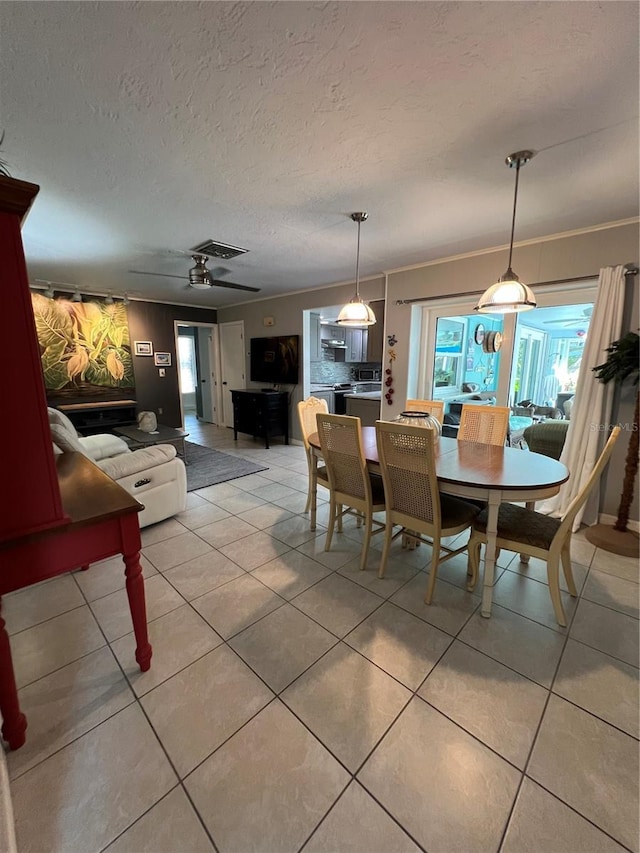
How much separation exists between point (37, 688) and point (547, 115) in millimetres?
3397

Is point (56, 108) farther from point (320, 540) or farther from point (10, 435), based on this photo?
point (320, 540)

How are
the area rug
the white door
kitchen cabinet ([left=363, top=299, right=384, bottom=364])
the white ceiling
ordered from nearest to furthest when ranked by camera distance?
the white ceiling < the area rug < the white door < kitchen cabinet ([left=363, top=299, right=384, bottom=364])

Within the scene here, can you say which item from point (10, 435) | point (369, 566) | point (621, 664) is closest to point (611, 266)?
point (621, 664)

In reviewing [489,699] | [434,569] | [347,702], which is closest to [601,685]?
[489,699]

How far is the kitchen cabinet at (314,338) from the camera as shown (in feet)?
19.6

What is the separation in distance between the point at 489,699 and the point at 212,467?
12.7 ft

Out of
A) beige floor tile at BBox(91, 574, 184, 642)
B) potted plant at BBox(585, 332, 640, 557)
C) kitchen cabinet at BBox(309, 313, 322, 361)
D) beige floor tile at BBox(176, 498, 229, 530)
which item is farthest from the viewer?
kitchen cabinet at BBox(309, 313, 322, 361)

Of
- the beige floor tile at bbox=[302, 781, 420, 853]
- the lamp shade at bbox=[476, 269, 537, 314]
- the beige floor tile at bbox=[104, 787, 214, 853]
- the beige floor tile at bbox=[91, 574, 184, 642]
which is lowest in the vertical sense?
the beige floor tile at bbox=[302, 781, 420, 853]

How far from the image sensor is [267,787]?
1169 mm

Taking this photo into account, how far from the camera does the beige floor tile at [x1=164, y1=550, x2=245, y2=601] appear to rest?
2.17 metres

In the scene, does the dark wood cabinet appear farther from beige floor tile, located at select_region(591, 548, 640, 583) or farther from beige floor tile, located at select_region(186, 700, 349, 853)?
beige floor tile, located at select_region(186, 700, 349, 853)

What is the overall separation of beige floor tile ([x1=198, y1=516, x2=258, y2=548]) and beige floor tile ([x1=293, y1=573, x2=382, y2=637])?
0.91 m

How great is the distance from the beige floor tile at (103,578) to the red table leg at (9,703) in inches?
33.2

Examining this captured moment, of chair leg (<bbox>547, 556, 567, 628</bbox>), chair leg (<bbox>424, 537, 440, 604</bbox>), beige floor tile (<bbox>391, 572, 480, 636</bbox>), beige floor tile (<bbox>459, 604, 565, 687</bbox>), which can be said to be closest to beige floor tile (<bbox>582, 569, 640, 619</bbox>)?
chair leg (<bbox>547, 556, 567, 628</bbox>)
